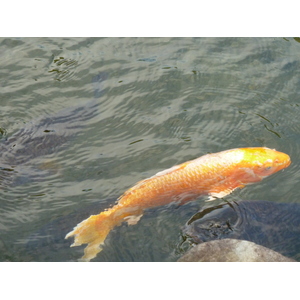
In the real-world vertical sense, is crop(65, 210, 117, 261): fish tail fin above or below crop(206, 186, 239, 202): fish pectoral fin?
below

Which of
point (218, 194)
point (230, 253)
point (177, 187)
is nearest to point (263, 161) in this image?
point (218, 194)

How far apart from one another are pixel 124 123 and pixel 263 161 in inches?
84.6

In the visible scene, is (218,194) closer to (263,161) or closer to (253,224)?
(253,224)

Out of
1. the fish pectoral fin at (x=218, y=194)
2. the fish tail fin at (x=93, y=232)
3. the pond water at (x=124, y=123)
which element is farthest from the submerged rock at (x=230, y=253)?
the fish tail fin at (x=93, y=232)

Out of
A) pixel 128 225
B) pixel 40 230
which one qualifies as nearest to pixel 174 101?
pixel 128 225

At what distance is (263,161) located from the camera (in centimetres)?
541

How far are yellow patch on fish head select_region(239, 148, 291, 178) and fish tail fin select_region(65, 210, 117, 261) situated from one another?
5.91 feet

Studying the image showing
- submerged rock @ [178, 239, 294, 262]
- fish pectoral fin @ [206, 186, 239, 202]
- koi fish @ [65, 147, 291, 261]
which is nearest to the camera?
submerged rock @ [178, 239, 294, 262]

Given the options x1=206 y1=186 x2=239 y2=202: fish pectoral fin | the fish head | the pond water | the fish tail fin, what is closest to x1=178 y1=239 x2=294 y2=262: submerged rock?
the pond water

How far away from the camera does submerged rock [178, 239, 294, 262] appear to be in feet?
14.2

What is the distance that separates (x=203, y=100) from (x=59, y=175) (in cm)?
252

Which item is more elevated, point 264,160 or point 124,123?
point 124,123

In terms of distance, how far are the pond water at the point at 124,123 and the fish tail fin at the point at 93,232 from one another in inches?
3.6

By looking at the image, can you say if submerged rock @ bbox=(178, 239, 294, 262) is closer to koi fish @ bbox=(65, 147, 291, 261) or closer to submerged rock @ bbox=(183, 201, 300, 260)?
submerged rock @ bbox=(183, 201, 300, 260)
